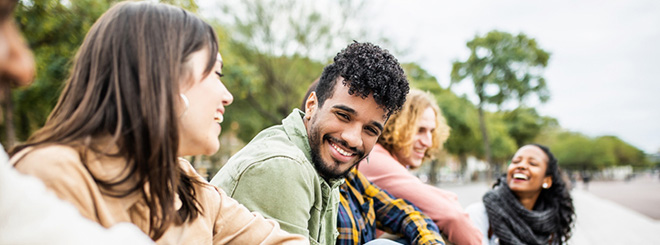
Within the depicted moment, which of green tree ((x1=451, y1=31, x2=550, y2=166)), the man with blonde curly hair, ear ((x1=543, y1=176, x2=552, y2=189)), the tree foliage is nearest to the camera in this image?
the man with blonde curly hair

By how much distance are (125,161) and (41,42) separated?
10191 millimetres

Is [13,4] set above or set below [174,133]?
above

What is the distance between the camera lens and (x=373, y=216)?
2.54m

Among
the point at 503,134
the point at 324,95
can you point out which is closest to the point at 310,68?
the point at 324,95

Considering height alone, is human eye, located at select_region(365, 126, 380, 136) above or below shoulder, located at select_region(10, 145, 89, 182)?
above

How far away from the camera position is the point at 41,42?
30.8 ft

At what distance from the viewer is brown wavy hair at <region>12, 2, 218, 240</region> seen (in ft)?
3.54

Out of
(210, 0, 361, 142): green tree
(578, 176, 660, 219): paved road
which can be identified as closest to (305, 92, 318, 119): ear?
(210, 0, 361, 142): green tree

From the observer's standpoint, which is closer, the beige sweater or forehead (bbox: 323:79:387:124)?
the beige sweater

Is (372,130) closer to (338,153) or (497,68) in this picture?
(338,153)

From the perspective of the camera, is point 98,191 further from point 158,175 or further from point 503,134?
A: point 503,134

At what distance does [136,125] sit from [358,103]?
47.6 inches

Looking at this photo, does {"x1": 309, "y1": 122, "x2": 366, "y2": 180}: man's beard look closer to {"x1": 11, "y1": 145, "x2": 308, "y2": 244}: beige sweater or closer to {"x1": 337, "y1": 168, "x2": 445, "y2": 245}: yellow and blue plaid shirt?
{"x1": 337, "y1": 168, "x2": 445, "y2": 245}: yellow and blue plaid shirt

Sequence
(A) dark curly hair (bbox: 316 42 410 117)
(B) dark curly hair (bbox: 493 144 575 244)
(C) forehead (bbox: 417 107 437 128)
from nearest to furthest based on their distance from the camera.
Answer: (A) dark curly hair (bbox: 316 42 410 117)
(C) forehead (bbox: 417 107 437 128)
(B) dark curly hair (bbox: 493 144 575 244)
